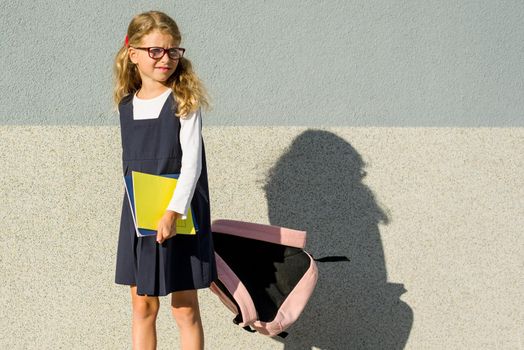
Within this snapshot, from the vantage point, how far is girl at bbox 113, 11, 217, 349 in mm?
2910

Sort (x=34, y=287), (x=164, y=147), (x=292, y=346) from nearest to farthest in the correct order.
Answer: (x=164, y=147), (x=34, y=287), (x=292, y=346)

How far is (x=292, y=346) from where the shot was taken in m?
3.88

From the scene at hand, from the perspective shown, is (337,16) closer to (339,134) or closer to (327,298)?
(339,134)

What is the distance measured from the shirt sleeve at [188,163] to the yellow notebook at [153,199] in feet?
0.16

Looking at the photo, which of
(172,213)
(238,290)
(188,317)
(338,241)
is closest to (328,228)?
(338,241)

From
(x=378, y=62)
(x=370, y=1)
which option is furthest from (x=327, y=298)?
(x=370, y=1)

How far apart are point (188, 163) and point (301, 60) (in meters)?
1.17

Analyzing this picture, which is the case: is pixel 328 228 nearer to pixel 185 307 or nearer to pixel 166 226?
pixel 185 307

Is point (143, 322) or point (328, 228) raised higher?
point (328, 228)

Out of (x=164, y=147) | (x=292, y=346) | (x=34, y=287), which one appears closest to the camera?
(x=164, y=147)

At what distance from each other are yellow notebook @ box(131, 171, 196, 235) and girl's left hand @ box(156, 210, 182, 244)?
54 millimetres

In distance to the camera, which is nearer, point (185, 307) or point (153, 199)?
point (153, 199)

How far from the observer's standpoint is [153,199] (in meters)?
2.88

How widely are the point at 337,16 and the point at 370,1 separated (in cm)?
18
